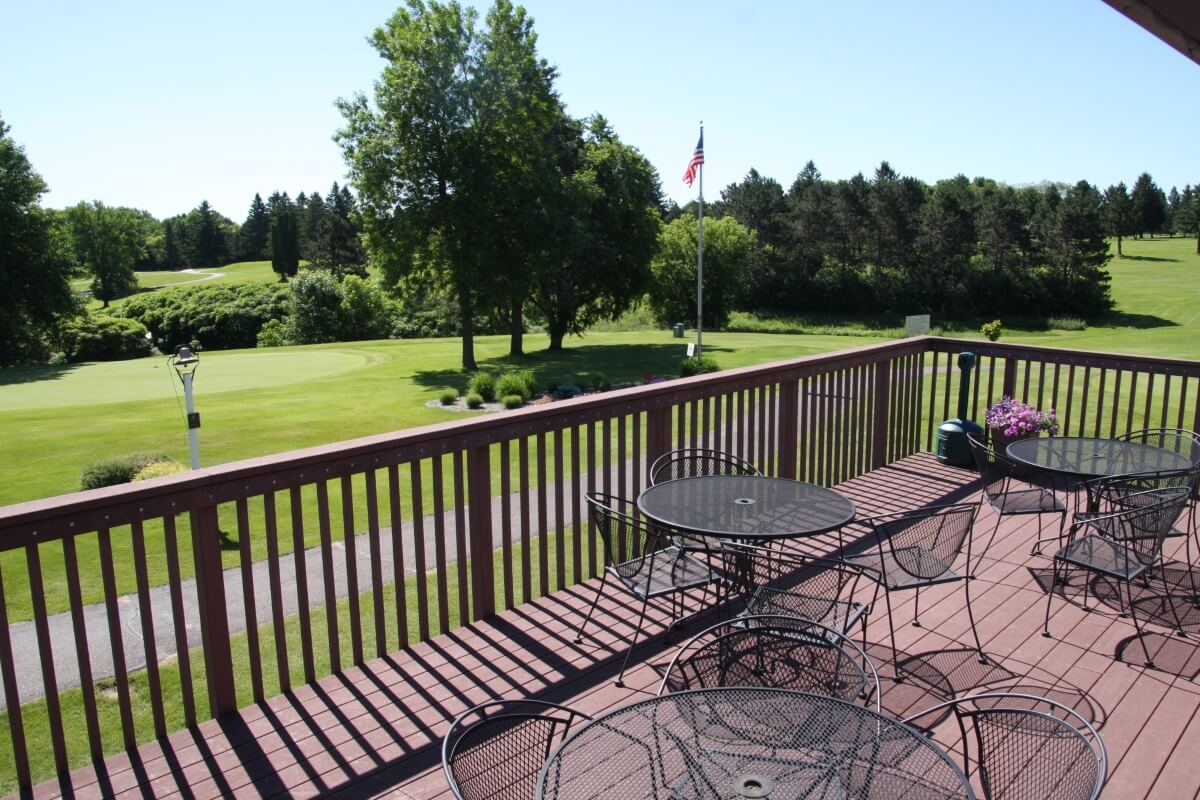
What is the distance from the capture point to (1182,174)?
64.1 metres

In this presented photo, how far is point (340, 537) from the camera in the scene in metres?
7.61

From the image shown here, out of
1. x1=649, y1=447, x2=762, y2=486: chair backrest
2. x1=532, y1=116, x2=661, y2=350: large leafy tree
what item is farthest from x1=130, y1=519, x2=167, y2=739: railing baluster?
x1=532, y1=116, x2=661, y2=350: large leafy tree

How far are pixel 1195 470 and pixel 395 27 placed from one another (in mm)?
25013

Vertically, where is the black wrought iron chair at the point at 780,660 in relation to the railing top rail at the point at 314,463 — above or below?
Answer: below

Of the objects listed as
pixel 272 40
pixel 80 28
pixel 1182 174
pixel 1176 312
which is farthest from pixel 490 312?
pixel 1182 174

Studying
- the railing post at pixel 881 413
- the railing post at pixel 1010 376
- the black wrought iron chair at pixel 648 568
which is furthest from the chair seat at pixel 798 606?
the railing post at pixel 1010 376

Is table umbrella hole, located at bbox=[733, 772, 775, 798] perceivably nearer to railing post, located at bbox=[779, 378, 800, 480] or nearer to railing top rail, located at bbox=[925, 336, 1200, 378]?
railing post, located at bbox=[779, 378, 800, 480]

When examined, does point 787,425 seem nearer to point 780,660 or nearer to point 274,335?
point 780,660

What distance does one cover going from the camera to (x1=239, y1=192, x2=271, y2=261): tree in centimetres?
8844

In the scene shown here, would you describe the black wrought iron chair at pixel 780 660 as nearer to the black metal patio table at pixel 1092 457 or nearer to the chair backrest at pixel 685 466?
the chair backrest at pixel 685 466

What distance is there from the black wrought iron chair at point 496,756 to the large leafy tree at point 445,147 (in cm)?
2250

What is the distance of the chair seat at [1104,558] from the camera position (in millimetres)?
3343

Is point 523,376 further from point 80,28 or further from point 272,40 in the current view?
point 80,28

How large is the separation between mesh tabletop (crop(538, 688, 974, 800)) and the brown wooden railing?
1.49m
